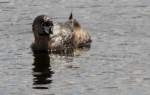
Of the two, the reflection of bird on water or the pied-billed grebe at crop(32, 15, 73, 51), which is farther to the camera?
the pied-billed grebe at crop(32, 15, 73, 51)

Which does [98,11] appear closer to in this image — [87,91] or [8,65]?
[8,65]

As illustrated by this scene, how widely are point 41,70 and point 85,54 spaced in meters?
1.77

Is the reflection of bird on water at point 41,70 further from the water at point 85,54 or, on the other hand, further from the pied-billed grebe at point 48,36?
the pied-billed grebe at point 48,36

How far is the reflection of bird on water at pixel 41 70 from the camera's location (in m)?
18.4

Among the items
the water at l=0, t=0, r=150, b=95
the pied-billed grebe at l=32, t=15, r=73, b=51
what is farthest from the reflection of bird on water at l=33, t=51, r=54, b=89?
the pied-billed grebe at l=32, t=15, r=73, b=51

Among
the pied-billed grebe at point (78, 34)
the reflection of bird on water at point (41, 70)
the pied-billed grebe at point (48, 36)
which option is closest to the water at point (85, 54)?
the reflection of bird on water at point (41, 70)

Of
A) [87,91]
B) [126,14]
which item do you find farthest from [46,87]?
[126,14]

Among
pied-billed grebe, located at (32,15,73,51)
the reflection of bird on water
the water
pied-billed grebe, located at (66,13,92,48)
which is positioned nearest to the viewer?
the water

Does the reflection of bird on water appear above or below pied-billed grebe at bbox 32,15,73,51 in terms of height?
below

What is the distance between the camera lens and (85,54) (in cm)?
2112

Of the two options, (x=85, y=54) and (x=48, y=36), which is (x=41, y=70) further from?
(x=48, y=36)

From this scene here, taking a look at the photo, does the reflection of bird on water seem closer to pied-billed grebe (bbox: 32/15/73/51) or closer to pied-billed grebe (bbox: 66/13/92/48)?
pied-billed grebe (bbox: 32/15/73/51)

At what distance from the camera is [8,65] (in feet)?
64.2

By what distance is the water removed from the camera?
58.3 ft
